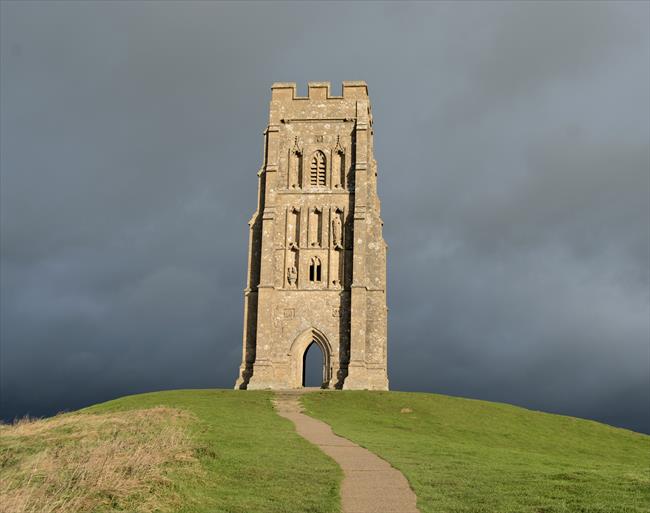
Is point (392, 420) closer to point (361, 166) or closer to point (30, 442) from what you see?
point (30, 442)

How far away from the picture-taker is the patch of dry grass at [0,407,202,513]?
40.5 feet

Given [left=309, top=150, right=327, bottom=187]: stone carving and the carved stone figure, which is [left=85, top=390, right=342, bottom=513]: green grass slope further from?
[left=309, top=150, right=327, bottom=187]: stone carving

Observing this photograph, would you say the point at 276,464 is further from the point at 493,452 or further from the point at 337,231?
the point at 337,231

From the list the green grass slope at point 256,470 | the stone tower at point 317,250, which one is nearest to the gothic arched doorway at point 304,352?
the stone tower at point 317,250

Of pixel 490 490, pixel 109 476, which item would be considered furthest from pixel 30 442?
pixel 490 490

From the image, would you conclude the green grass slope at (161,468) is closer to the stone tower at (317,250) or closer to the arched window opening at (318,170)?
the stone tower at (317,250)

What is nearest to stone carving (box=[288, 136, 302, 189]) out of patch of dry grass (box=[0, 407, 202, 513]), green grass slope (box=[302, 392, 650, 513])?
green grass slope (box=[302, 392, 650, 513])

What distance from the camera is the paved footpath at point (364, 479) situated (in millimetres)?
13227

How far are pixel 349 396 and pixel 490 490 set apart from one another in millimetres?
22690

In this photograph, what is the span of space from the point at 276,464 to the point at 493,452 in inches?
320

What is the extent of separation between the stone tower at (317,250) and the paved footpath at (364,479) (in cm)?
1914

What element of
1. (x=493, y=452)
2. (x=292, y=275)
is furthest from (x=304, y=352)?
(x=493, y=452)

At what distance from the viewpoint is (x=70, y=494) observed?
12.5 meters

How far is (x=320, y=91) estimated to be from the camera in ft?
165
